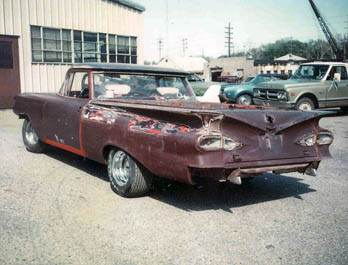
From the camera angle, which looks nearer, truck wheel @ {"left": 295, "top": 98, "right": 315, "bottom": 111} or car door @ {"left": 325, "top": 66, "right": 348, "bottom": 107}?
truck wheel @ {"left": 295, "top": 98, "right": 315, "bottom": 111}

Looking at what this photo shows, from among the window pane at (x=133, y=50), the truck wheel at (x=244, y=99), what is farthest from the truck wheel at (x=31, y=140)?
the window pane at (x=133, y=50)

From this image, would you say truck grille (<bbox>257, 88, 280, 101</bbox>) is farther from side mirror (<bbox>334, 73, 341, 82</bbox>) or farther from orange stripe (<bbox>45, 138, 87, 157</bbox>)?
orange stripe (<bbox>45, 138, 87, 157</bbox>)

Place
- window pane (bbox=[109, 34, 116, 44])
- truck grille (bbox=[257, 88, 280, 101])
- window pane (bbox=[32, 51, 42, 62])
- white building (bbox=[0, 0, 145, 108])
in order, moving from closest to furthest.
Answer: truck grille (bbox=[257, 88, 280, 101]), white building (bbox=[0, 0, 145, 108]), window pane (bbox=[32, 51, 42, 62]), window pane (bbox=[109, 34, 116, 44])

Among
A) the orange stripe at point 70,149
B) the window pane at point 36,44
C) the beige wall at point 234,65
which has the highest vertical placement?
the beige wall at point 234,65

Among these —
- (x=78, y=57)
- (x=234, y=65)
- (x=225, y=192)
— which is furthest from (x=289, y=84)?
(x=234, y=65)

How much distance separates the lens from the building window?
15.8 meters

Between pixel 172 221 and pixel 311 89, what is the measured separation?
9.97m

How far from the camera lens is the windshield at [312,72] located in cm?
1293

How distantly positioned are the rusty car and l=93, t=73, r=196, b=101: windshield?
0.04 feet

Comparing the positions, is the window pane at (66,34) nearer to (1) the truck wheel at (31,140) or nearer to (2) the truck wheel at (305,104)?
(2) the truck wheel at (305,104)

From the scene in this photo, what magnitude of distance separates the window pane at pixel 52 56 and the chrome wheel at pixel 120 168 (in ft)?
42.3

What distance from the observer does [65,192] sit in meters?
4.54

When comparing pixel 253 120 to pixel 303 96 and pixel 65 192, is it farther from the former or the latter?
pixel 303 96

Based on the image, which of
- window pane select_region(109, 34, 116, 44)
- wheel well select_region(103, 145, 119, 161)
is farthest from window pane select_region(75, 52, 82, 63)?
wheel well select_region(103, 145, 119, 161)
